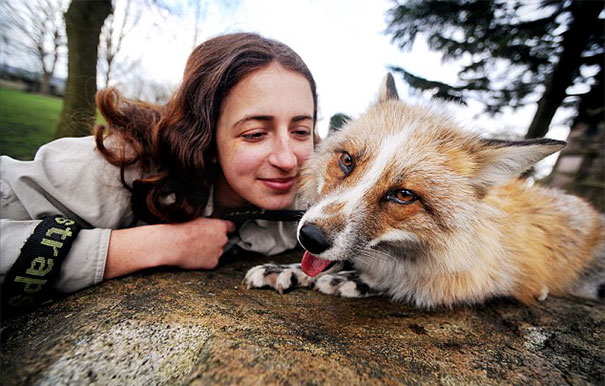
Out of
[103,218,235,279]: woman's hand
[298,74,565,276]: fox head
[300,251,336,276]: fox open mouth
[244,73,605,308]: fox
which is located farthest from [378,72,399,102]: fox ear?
[103,218,235,279]: woman's hand

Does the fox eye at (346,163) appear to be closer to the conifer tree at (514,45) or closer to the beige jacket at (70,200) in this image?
the beige jacket at (70,200)

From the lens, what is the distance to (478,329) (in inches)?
58.4

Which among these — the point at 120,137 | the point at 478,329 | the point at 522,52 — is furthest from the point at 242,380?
the point at 522,52

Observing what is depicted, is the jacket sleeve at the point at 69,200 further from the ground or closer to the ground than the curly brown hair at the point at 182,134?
closer to the ground

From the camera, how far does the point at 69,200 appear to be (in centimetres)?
169

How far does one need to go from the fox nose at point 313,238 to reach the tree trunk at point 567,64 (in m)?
6.40

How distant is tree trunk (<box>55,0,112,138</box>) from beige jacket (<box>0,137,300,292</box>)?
3.26 meters

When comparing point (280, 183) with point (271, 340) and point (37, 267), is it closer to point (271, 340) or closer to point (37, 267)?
point (271, 340)

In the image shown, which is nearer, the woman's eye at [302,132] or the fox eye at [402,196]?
the fox eye at [402,196]

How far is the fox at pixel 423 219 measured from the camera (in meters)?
1.44

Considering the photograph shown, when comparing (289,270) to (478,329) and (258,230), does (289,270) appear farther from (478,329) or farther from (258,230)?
(478,329)

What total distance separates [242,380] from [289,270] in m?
1.02

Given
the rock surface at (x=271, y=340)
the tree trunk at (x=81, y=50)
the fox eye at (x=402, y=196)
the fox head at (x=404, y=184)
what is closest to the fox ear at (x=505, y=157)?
the fox head at (x=404, y=184)

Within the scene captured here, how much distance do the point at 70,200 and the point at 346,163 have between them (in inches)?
67.3
